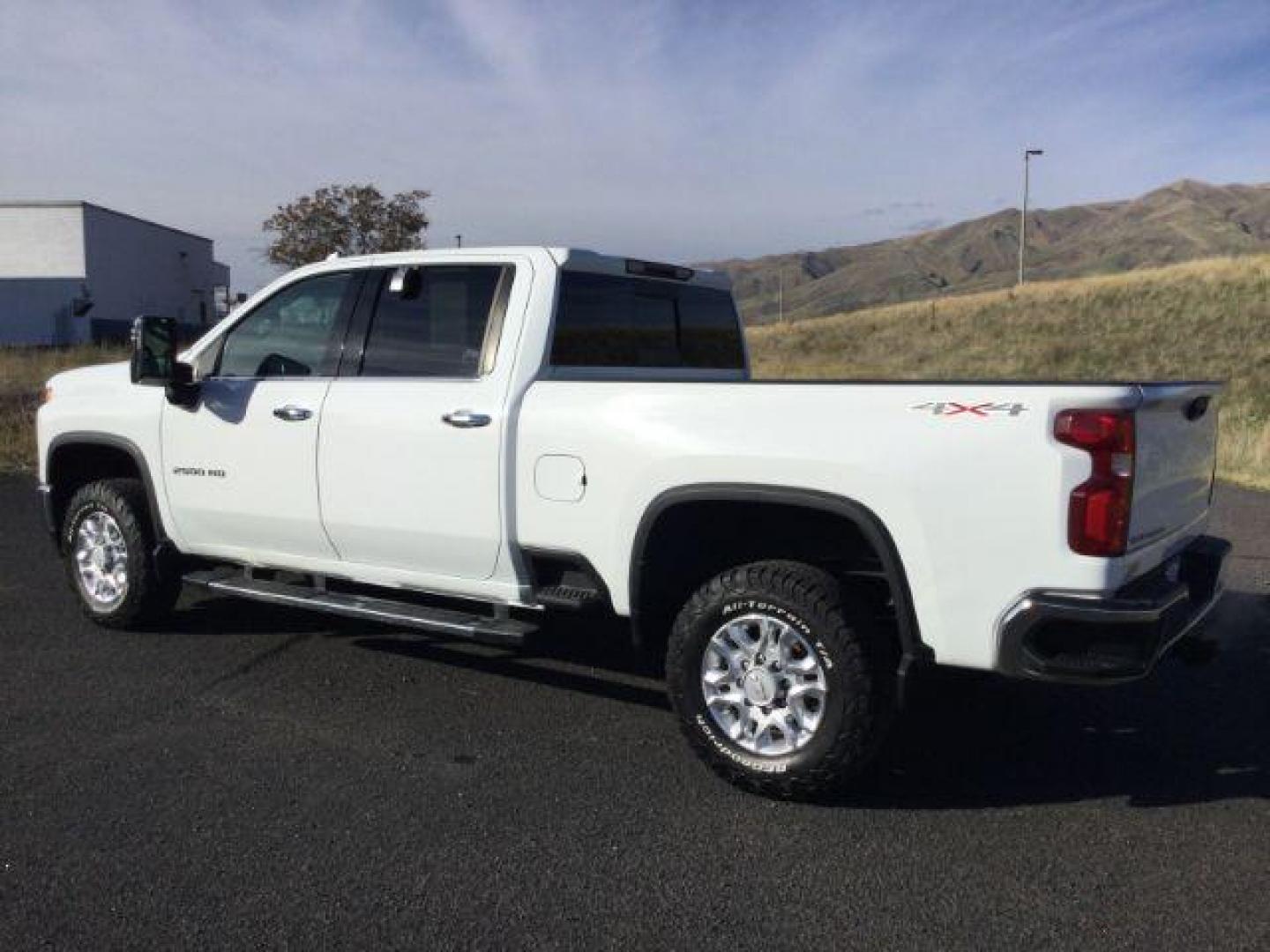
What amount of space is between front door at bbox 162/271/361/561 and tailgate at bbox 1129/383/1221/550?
3361 mm

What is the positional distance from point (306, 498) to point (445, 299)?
111cm

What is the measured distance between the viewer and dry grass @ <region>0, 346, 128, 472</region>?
1352 cm

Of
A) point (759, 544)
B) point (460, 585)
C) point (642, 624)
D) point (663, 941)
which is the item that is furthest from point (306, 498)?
point (663, 941)

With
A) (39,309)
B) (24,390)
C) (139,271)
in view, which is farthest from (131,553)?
(139,271)

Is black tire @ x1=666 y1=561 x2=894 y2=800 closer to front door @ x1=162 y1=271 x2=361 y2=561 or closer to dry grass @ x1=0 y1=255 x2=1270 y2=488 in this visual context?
front door @ x1=162 y1=271 x2=361 y2=561

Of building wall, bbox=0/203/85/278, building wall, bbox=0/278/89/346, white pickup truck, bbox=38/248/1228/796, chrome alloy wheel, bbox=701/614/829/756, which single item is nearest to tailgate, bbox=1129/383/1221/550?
white pickup truck, bbox=38/248/1228/796

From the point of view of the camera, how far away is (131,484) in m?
6.00

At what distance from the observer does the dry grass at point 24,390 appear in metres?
13.5

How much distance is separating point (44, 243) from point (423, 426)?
57656 mm

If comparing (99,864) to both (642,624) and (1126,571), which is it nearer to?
(642,624)

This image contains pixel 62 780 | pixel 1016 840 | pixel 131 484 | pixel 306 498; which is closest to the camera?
pixel 1016 840

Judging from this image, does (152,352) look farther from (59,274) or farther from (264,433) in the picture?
(59,274)

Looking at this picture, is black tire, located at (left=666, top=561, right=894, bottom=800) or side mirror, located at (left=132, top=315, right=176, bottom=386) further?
side mirror, located at (left=132, top=315, right=176, bottom=386)

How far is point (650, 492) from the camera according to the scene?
4.14 meters
